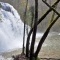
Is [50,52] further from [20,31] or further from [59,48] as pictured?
[20,31]

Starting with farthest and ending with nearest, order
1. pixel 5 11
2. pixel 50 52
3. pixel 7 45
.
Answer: pixel 5 11, pixel 7 45, pixel 50 52

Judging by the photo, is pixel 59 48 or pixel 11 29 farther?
pixel 11 29

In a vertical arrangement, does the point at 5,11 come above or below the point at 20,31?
above

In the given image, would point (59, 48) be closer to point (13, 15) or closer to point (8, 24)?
point (8, 24)

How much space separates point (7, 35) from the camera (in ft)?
58.1

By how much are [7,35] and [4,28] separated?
68cm

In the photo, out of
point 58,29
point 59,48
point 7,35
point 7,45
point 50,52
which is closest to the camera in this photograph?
point 50,52

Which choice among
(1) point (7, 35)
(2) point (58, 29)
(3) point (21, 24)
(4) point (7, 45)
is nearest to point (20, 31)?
(3) point (21, 24)

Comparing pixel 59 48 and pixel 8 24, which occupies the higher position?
pixel 8 24

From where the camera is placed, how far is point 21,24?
67.1 feet

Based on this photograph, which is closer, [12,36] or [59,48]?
[59,48]

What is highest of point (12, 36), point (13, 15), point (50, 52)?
point (13, 15)

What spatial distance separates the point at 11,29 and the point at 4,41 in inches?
96.1

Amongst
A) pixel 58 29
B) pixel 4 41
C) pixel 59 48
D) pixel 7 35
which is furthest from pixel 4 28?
pixel 58 29
